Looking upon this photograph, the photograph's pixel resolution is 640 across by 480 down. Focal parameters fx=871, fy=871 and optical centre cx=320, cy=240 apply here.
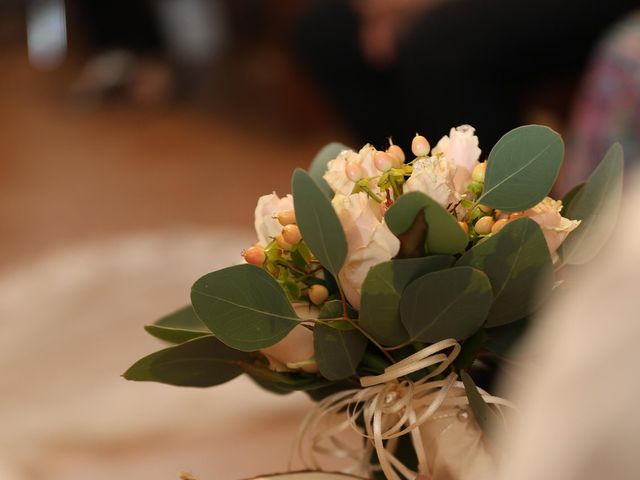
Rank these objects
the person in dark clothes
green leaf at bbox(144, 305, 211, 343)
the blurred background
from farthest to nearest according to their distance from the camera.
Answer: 1. the person in dark clothes
2. the blurred background
3. green leaf at bbox(144, 305, 211, 343)

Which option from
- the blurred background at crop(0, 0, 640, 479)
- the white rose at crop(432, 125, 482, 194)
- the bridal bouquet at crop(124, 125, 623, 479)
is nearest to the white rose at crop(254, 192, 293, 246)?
the bridal bouquet at crop(124, 125, 623, 479)

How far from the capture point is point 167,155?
307 cm

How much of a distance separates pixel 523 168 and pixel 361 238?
11 cm

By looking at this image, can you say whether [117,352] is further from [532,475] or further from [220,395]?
[532,475]

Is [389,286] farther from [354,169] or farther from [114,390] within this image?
[114,390]

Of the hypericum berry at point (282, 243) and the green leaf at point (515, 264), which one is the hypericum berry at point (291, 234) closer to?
the hypericum berry at point (282, 243)

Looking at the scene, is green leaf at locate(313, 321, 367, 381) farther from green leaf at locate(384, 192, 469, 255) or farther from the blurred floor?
the blurred floor

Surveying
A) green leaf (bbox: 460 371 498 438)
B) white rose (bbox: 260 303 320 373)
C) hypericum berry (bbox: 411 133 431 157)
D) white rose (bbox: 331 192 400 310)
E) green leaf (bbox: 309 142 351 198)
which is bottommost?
green leaf (bbox: 460 371 498 438)

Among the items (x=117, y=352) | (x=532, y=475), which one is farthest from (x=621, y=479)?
(x=117, y=352)

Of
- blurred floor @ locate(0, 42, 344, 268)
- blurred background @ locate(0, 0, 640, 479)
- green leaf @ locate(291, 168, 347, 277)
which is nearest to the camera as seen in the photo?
green leaf @ locate(291, 168, 347, 277)

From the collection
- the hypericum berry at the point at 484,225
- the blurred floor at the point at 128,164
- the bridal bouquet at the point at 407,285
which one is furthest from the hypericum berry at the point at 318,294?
the blurred floor at the point at 128,164

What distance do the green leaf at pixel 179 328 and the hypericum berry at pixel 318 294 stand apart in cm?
9

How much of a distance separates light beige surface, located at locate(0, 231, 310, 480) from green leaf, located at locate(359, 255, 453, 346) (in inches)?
13.8

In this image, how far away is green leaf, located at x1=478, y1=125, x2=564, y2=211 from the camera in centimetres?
56
